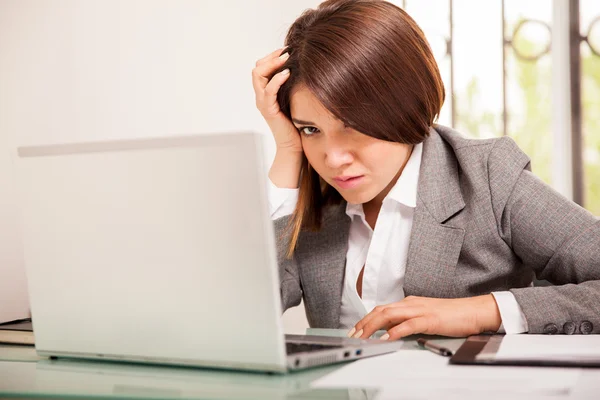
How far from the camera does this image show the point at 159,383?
867 millimetres

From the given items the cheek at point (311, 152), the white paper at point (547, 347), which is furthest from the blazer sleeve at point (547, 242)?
the cheek at point (311, 152)

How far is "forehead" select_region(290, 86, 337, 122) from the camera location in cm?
142

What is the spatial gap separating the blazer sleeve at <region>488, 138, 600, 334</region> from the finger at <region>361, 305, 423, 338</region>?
0.66 feet

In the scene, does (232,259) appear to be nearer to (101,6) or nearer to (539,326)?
(539,326)

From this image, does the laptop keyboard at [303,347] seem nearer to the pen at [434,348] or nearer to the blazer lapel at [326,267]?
the pen at [434,348]

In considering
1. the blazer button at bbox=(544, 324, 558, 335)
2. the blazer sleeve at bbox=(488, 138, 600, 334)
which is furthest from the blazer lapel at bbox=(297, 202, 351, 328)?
the blazer button at bbox=(544, 324, 558, 335)

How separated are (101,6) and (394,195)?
1.02m

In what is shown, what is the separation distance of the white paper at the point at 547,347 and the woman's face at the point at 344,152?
0.47 metres

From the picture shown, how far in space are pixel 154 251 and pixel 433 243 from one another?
721 mm

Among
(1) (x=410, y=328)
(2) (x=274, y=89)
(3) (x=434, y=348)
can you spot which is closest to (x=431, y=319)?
(1) (x=410, y=328)

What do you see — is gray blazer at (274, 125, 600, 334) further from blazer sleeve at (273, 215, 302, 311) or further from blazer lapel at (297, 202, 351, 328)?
blazer sleeve at (273, 215, 302, 311)

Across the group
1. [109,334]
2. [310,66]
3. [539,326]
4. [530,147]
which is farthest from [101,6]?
[530,147]

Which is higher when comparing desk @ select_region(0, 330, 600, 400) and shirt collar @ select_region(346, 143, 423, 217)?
shirt collar @ select_region(346, 143, 423, 217)

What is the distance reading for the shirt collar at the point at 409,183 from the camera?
5.01 ft
